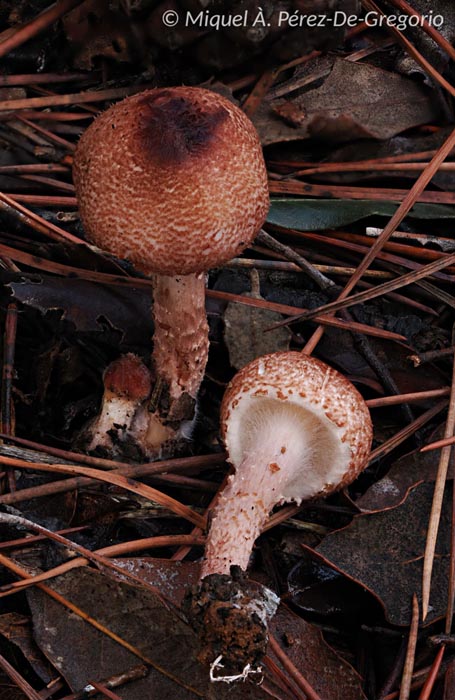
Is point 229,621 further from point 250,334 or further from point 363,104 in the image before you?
point 363,104

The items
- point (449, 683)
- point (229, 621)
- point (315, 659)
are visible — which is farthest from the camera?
point (315, 659)

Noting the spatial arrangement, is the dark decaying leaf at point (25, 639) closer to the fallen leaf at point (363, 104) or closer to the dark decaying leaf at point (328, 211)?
the dark decaying leaf at point (328, 211)

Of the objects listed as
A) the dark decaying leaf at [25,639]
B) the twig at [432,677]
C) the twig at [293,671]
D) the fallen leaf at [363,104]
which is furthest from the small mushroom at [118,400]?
the twig at [432,677]

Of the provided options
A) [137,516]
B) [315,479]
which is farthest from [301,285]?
[137,516]

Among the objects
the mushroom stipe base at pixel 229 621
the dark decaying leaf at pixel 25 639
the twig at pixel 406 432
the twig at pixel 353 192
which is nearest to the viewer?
the mushroom stipe base at pixel 229 621

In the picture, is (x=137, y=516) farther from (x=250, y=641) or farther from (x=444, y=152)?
(x=444, y=152)

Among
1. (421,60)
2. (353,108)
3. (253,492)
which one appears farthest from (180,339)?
(421,60)

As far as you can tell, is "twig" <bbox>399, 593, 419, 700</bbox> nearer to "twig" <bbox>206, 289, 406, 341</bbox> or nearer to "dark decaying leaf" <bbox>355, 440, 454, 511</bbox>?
"dark decaying leaf" <bbox>355, 440, 454, 511</bbox>
